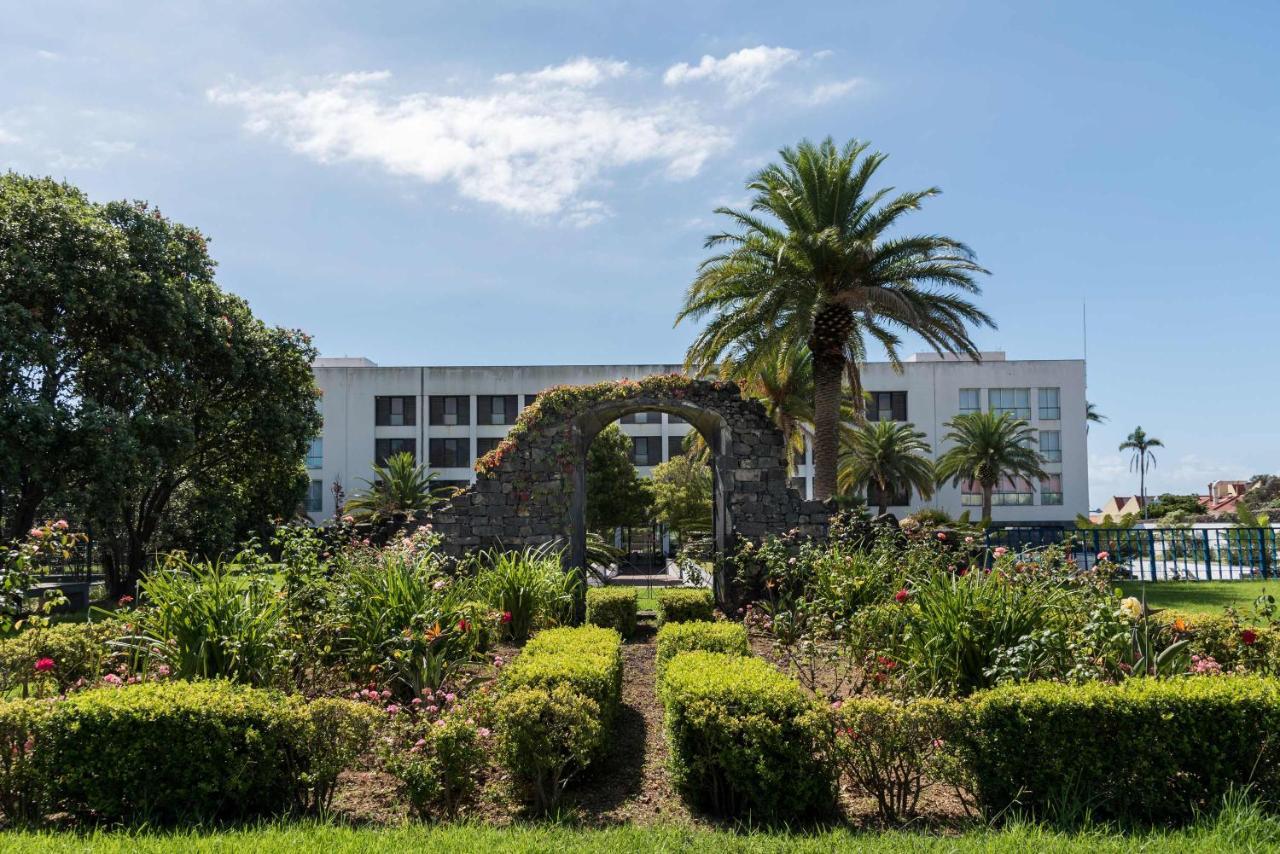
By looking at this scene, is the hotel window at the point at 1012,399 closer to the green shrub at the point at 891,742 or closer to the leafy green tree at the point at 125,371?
the leafy green tree at the point at 125,371

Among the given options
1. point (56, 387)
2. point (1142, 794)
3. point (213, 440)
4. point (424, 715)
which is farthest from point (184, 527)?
point (1142, 794)

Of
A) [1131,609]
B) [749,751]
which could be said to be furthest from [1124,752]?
[749,751]

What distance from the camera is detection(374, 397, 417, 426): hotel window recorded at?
155 feet

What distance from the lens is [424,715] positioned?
17.1ft

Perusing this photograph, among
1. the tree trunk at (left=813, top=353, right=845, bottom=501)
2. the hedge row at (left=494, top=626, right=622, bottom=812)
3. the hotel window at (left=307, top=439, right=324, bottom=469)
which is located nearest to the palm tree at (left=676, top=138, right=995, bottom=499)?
the tree trunk at (left=813, top=353, right=845, bottom=501)

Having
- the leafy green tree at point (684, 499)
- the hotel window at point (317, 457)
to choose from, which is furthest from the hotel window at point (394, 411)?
the leafy green tree at point (684, 499)

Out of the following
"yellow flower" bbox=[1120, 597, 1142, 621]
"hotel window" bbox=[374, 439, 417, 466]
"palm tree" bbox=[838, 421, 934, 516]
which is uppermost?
"hotel window" bbox=[374, 439, 417, 466]

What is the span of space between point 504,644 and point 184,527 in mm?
17192

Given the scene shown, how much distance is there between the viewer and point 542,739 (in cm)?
479

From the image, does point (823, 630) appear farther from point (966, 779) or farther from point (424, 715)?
point (424, 715)

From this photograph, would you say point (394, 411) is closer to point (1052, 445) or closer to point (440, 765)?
point (1052, 445)

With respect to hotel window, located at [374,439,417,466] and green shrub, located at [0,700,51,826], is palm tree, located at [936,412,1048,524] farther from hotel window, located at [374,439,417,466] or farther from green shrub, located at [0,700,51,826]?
green shrub, located at [0,700,51,826]

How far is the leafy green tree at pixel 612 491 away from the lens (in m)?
31.8

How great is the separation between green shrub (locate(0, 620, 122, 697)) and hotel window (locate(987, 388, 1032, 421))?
47534mm
